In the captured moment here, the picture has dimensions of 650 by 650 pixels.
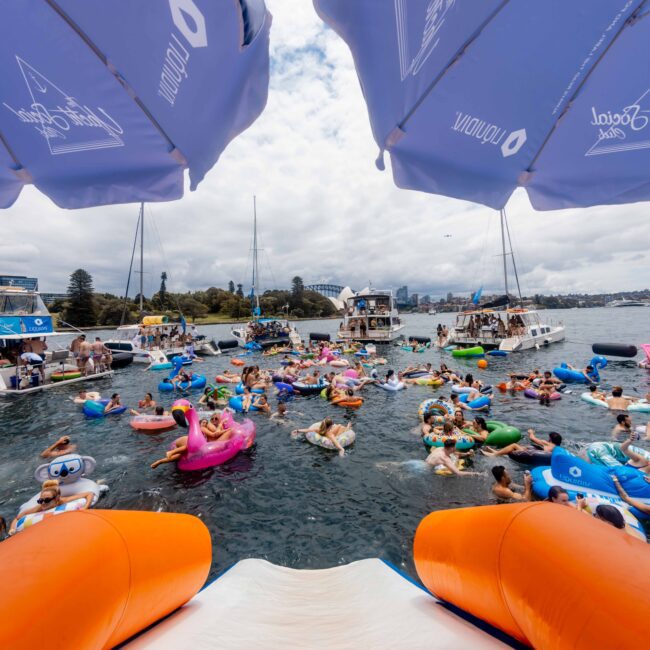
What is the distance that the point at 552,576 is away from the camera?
1280mm

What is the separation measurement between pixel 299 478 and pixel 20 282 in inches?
930

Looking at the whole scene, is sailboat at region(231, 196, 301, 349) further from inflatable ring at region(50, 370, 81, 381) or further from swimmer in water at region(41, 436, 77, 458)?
swimmer in water at region(41, 436, 77, 458)

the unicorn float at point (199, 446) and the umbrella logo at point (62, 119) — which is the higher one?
the umbrella logo at point (62, 119)

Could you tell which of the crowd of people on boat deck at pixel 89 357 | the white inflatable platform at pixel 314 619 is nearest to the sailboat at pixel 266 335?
the crowd of people on boat deck at pixel 89 357

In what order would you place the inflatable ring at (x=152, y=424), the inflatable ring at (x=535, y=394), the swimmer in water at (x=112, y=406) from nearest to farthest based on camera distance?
the inflatable ring at (x=152, y=424), the swimmer in water at (x=112, y=406), the inflatable ring at (x=535, y=394)

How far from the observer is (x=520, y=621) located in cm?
145

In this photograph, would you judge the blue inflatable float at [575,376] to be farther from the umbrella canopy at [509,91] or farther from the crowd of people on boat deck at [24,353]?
the crowd of people on boat deck at [24,353]

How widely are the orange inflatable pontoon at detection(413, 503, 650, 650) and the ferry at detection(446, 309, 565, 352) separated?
29.0m

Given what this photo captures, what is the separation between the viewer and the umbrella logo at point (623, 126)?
2465 mm

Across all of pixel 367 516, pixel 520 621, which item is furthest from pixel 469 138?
pixel 367 516

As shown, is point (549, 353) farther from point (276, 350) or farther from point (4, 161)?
point (4, 161)

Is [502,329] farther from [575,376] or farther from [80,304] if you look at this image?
[80,304]

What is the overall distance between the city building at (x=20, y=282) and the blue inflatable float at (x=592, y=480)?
87.2 ft

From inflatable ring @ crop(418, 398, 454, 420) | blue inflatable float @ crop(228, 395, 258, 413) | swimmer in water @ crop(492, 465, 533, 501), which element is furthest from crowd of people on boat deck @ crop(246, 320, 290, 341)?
swimmer in water @ crop(492, 465, 533, 501)
